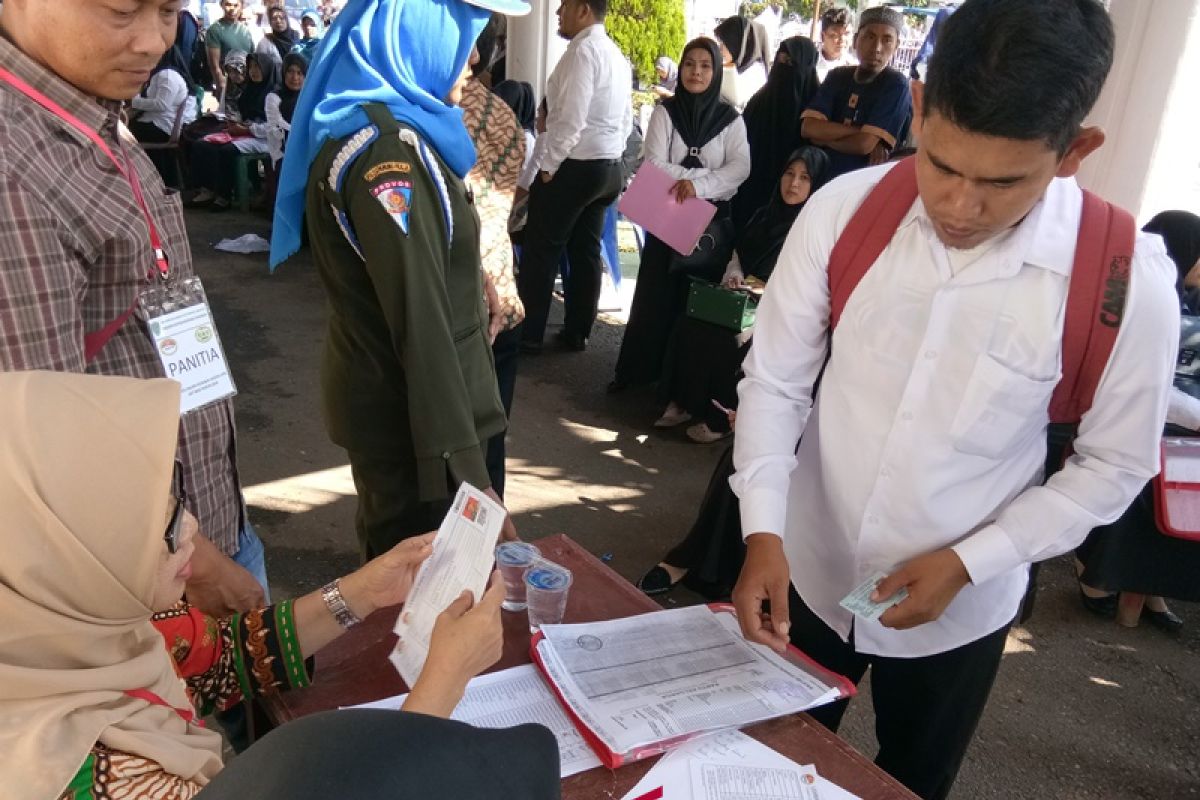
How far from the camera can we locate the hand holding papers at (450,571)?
44.9 inches

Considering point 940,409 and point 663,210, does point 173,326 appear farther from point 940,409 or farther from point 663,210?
point 663,210

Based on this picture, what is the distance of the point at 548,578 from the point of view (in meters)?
1.41

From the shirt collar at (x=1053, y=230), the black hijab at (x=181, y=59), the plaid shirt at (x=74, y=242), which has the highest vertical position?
the black hijab at (x=181, y=59)

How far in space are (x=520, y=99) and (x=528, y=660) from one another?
4.91 m

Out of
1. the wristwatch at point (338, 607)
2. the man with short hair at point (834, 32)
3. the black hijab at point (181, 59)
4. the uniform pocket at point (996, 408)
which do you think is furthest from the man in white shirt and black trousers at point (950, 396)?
the black hijab at point (181, 59)

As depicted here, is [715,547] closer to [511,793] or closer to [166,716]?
[166,716]

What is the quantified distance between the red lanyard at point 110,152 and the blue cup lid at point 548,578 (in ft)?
2.48

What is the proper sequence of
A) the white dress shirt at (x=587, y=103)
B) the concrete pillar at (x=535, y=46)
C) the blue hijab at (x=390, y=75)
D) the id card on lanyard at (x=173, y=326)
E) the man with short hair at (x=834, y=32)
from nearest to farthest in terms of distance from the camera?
the id card on lanyard at (x=173, y=326) < the blue hijab at (x=390, y=75) < the white dress shirt at (x=587, y=103) < the man with short hair at (x=834, y=32) < the concrete pillar at (x=535, y=46)

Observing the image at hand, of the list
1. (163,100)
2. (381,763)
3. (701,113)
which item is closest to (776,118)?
(701,113)

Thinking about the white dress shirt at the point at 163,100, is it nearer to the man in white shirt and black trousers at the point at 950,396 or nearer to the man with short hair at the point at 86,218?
the man with short hair at the point at 86,218

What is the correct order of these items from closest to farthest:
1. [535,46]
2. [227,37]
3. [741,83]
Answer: [741,83]
[535,46]
[227,37]

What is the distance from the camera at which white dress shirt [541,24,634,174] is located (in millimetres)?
4363

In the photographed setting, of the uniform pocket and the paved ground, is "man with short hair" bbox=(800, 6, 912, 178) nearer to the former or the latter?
the paved ground

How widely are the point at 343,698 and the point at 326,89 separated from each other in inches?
46.9
